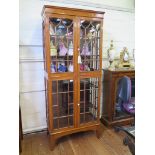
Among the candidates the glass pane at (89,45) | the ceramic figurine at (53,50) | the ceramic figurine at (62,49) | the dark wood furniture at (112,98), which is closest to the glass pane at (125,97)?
the dark wood furniture at (112,98)

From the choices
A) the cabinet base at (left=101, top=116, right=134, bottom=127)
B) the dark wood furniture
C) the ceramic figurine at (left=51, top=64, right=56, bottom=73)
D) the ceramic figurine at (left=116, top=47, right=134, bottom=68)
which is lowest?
the cabinet base at (left=101, top=116, right=134, bottom=127)

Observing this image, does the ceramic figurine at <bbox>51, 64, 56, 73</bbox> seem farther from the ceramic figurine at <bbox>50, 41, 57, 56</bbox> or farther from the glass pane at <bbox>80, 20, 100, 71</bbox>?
the glass pane at <bbox>80, 20, 100, 71</bbox>

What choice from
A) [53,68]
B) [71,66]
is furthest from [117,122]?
[53,68]

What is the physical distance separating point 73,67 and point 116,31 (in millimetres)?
1371

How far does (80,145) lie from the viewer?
221cm

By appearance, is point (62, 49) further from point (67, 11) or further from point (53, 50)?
point (67, 11)

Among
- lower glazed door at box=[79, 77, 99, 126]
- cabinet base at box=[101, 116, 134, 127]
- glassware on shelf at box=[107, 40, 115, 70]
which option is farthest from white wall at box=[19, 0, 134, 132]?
cabinet base at box=[101, 116, 134, 127]

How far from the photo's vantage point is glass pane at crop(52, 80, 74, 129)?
2.12 meters

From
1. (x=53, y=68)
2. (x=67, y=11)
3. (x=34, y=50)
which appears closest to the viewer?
(x=67, y=11)

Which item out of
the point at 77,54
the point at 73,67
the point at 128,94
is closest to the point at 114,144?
the point at 128,94

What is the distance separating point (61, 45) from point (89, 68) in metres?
0.53

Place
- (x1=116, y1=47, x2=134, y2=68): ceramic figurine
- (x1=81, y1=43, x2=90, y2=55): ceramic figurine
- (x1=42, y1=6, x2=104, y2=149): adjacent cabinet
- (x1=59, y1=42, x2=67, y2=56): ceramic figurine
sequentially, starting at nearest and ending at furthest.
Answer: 1. (x1=42, y1=6, x2=104, y2=149): adjacent cabinet
2. (x1=59, y1=42, x2=67, y2=56): ceramic figurine
3. (x1=81, y1=43, x2=90, y2=55): ceramic figurine
4. (x1=116, y1=47, x2=134, y2=68): ceramic figurine

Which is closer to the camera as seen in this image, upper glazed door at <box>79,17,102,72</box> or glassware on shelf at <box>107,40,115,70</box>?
upper glazed door at <box>79,17,102,72</box>
